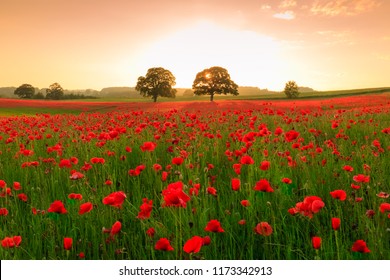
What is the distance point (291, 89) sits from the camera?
58.5 m

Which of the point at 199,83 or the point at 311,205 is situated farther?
the point at 199,83

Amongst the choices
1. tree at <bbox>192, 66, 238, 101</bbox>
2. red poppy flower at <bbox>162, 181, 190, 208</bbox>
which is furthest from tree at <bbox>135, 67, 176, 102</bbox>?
red poppy flower at <bbox>162, 181, 190, 208</bbox>

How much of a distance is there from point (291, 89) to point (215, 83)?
1288 cm

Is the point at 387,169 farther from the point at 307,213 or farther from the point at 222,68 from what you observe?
the point at 222,68

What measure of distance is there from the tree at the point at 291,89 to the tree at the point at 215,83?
28.3 ft

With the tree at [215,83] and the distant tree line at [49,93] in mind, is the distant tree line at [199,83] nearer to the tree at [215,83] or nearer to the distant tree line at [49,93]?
the tree at [215,83]

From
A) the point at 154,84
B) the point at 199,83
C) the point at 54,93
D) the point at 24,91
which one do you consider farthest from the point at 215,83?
the point at 24,91

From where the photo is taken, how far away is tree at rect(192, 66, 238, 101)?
60.5 metres

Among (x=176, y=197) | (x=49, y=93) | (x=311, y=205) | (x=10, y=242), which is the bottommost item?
(x=10, y=242)

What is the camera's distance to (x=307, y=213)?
2193 millimetres

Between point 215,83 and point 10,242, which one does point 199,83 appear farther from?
point 10,242

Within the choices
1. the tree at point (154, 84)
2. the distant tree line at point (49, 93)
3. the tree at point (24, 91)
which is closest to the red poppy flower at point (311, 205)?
the tree at point (154, 84)

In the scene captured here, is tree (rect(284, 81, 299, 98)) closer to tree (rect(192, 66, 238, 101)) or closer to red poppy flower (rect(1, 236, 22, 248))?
tree (rect(192, 66, 238, 101))
